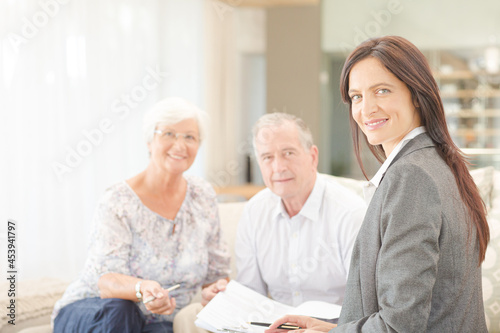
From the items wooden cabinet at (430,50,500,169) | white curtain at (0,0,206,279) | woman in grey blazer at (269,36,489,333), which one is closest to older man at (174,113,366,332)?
woman in grey blazer at (269,36,489,333)

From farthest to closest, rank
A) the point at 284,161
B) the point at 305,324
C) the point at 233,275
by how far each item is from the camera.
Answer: the point at 233,275 < the point at 284,161 < the point at 305,324

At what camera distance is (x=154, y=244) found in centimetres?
192

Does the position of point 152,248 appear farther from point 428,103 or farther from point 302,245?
point 428,103

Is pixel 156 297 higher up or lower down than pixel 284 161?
lower down

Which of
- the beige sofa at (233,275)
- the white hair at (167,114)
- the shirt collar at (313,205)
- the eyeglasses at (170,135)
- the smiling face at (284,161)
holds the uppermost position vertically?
the white hair at (167,114)

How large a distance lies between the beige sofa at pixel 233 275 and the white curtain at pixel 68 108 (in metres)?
0.51

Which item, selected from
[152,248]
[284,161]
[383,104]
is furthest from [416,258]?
[152,248]

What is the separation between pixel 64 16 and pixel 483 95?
3790 millimetres

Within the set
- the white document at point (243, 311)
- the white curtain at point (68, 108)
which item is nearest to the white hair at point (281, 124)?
the white document at point (243, 311)

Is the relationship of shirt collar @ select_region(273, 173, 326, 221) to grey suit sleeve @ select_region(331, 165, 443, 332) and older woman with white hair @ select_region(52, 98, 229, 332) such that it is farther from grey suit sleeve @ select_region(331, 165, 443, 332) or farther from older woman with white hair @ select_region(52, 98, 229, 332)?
grey suit sleeve @ select_region(331, 165, 443, 332)

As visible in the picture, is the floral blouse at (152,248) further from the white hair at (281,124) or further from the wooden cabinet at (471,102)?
the wooden cabinet at (471,102)

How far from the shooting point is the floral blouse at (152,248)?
1.82 m

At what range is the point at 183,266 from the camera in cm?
193

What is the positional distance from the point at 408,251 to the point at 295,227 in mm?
995
